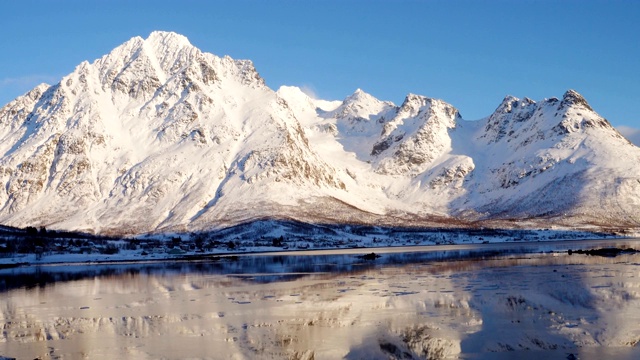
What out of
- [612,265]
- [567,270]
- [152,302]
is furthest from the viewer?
[612,265]

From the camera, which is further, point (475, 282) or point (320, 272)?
point (320, 272)

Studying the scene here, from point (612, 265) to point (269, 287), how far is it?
138ft

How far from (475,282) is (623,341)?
29.9 meters

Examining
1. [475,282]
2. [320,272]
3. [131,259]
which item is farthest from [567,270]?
[131,259]

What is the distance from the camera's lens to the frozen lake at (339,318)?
32625mm

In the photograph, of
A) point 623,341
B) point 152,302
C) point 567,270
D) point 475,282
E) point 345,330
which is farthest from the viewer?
point 567,270

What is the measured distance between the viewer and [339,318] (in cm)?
4228

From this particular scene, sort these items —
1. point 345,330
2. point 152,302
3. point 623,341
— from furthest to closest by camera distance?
point 152,302 → point 345,330 → point 623,341

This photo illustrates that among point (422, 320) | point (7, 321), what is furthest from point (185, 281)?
point (422, 320)

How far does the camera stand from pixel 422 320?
133 ft

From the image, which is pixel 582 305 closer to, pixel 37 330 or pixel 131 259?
pixel 37 330

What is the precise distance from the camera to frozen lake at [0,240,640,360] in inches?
1284

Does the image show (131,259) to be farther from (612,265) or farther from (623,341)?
(623,341)

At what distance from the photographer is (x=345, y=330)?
3772 cm
